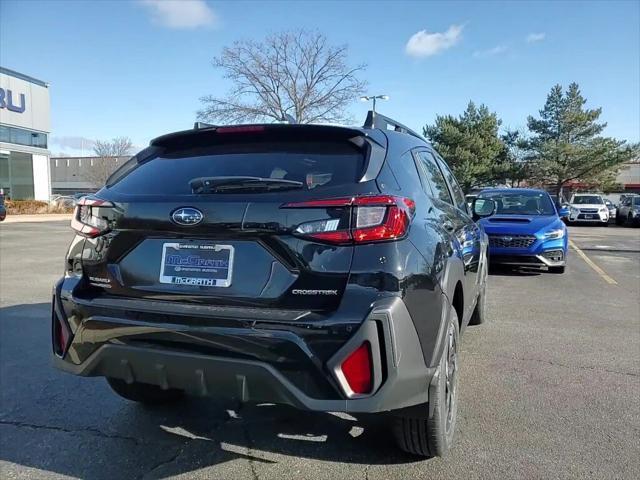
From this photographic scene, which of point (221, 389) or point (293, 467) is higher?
point (221, 389)

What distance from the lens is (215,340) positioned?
2.25m

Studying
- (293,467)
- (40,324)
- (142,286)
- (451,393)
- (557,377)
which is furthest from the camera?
(40,324)

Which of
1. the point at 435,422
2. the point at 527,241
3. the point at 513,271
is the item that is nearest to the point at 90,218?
the point at 435,422

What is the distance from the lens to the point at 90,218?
2.67 metres

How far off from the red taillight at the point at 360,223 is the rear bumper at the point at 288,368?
290 mm

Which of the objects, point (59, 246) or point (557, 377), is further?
point (59, 246)

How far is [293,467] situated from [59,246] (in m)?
12.9

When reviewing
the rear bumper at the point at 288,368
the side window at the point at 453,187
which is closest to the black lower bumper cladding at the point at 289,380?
the rear bumper at the point at 288,368

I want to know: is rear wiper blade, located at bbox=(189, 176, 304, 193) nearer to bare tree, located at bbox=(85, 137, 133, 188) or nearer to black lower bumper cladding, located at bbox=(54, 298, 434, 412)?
black lower bumper cladding, located at bbox=(54, 298, 434, 412)

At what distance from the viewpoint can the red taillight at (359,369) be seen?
2.15 m

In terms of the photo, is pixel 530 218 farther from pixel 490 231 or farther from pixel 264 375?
pixel 264 375

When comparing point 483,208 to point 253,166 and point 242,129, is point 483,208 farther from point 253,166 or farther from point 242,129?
point 253,166

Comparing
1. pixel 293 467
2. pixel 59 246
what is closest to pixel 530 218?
pixel 293 467

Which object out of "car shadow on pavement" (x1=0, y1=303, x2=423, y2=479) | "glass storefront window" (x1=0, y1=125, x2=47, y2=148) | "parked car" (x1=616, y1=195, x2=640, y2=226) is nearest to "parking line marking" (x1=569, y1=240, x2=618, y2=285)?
"car shadow on pavement" (x1=0, y1=303, x2=423, y2=479)
